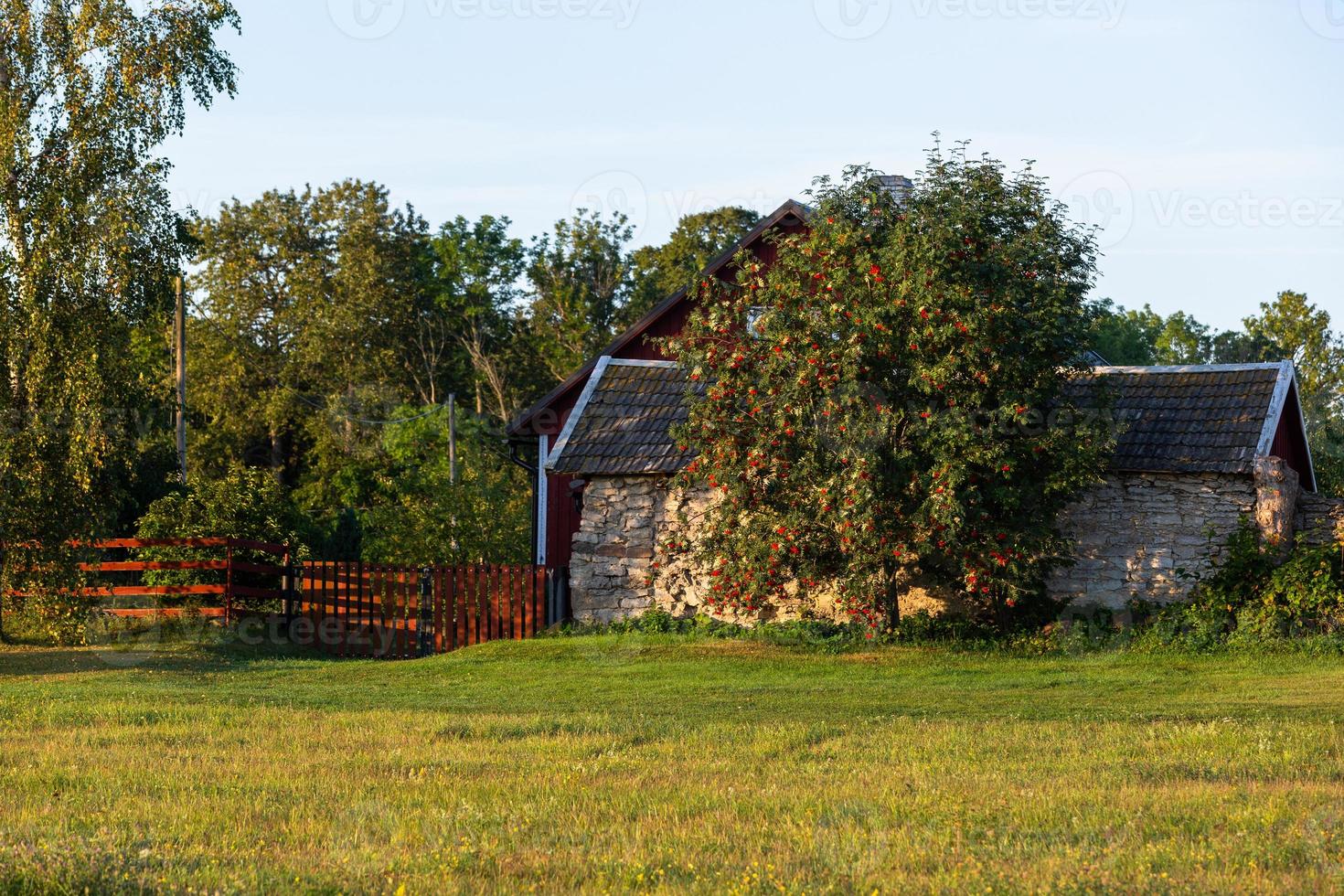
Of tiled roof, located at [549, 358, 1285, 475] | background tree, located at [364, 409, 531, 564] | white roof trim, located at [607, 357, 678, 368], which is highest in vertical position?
white roof trim, located at [607, 357, 678, 368]

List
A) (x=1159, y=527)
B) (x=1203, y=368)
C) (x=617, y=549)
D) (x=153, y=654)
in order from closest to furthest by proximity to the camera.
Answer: (x=153, y=654)
(x=1159, y=527)
(x=1203, y=368)
(x=617, y=549)

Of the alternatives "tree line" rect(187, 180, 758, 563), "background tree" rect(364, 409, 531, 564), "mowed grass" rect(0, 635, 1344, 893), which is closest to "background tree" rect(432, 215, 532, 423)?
"tree line" rect(187, 180, 758, 563)

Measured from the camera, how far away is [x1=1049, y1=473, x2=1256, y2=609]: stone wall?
63.9 ft

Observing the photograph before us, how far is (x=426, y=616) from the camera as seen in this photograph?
70.9ft

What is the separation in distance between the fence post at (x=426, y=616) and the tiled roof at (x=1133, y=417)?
2.55 metres

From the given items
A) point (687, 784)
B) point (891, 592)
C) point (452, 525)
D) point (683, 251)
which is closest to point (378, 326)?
→ point (683, 251)

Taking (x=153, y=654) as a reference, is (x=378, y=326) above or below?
above

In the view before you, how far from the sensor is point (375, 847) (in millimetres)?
7309

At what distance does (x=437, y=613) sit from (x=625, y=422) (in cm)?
412

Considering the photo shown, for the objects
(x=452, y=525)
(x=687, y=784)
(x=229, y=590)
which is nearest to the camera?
(x=687, y=784)

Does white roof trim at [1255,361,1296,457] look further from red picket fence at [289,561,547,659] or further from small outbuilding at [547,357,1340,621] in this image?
red picket fence at [289,561,547,659]

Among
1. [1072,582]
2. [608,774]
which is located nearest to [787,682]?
[1072,582]

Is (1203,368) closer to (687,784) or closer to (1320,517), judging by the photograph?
(1320,517)

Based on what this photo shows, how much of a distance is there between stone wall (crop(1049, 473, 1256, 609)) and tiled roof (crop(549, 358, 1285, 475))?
0.35 metres
